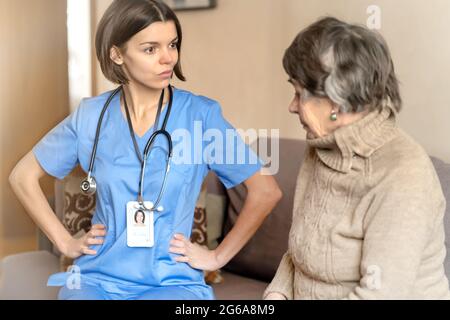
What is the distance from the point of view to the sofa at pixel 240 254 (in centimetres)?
159

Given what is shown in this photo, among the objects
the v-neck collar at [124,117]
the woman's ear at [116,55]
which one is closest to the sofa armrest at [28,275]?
the v-neck collar at [124,117]

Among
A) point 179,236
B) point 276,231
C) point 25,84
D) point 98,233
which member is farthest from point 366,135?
point 25,84

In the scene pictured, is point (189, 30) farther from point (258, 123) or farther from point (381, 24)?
point (381, 24)

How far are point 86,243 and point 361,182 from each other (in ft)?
1.80

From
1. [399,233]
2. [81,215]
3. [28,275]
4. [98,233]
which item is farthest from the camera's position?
[81,215]

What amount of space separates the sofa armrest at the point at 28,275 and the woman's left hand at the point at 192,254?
31 centimetres

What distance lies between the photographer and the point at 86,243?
124 cm

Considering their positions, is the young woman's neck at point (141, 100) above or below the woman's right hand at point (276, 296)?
above

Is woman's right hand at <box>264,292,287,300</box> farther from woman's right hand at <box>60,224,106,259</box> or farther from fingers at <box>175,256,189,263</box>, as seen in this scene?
woman's right hand at <box>60,224,106,259</box>

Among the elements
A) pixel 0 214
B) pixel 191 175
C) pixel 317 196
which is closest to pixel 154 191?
pixel 191 175

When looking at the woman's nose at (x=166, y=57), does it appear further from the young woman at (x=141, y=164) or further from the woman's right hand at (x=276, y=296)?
the woman's right hand at (x=276, y=296)

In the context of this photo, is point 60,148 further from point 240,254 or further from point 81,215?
point 240,254

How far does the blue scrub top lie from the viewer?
119cm

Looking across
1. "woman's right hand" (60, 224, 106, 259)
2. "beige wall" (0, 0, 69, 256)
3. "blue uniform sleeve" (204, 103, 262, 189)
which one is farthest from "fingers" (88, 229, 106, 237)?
"beige wall" (0, 0, 69, 256)
